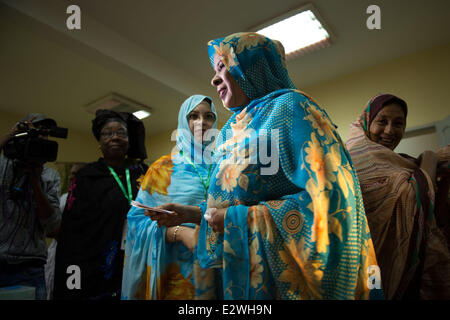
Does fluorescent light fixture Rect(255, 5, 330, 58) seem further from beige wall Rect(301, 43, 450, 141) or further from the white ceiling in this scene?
beige wall Rect(301, 43, 450, 141)

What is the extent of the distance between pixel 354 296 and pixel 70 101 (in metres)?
3.69

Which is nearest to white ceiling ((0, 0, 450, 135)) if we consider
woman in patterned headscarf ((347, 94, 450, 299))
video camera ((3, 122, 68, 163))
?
video camera ((3, 122, 68, 163))

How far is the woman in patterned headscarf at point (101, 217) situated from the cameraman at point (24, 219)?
11 cm

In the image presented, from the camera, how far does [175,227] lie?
125 cm

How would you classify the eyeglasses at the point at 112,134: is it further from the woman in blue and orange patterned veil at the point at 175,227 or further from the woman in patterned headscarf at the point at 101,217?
the woman in blue and orange patterned veil at the point at 175,227

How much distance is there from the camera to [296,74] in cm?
311

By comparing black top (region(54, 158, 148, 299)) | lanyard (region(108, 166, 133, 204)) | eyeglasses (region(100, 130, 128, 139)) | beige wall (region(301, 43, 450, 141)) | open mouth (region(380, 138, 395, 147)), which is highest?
beige wall (region(301, 43, 450, 141))

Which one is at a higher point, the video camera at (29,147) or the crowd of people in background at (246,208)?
the video camera at (29,147)

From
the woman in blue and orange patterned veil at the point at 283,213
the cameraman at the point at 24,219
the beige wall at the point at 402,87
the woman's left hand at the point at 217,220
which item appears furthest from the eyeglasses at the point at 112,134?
the beige wall at the point at 402,87

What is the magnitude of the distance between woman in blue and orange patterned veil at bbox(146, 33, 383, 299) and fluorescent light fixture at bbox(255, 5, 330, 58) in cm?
167

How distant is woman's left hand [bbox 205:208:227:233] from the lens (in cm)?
78

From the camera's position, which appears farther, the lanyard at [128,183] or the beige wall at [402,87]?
the beige wall at [402,87]

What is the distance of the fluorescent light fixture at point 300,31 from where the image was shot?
92.5 inches
